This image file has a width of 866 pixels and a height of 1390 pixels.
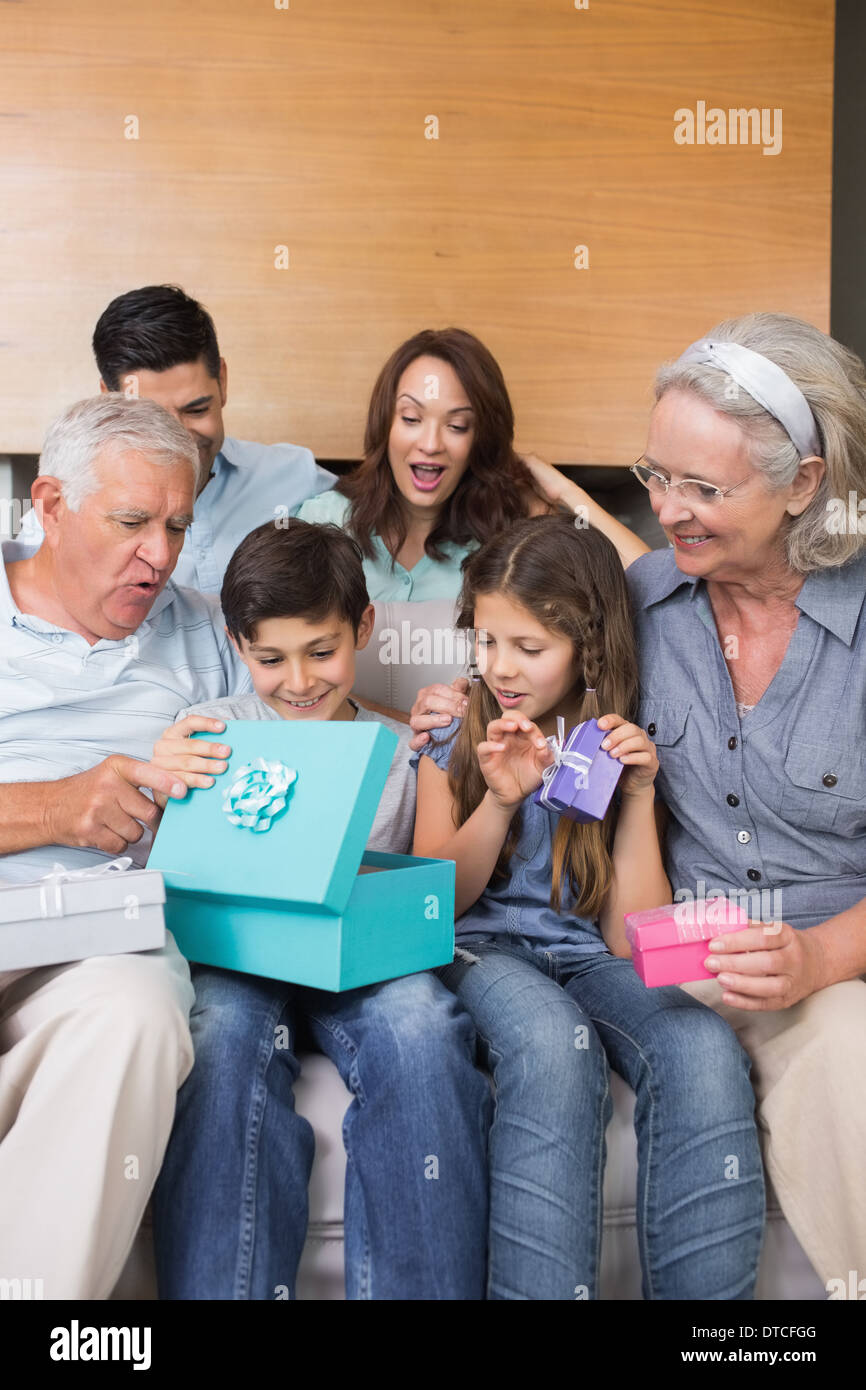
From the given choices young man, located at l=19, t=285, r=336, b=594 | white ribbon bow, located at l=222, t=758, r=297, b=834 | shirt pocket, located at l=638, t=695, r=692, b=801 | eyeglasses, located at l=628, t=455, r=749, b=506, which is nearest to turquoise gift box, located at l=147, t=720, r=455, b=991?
white ribbon bow, located at l=222, t=758, r=297, b=834

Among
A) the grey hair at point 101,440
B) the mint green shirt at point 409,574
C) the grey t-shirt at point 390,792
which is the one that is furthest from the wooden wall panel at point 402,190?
the grey t-shirt at point 390,792

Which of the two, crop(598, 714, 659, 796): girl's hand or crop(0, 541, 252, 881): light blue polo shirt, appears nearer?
crop(598, 714, 659, 796): girl's hand

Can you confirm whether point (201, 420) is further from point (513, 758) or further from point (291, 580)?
point (513, 758)

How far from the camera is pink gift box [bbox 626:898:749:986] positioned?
4.23 ft

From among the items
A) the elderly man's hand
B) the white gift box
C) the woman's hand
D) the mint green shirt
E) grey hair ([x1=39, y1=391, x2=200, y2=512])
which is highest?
grey hair ([x1=39, y1=391, x2=200, y2=512])

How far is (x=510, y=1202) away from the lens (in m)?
1.24

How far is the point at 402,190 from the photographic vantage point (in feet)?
8.80

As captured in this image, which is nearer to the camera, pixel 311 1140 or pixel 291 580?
pixel 311 1140

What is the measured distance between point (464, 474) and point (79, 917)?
1.45 m

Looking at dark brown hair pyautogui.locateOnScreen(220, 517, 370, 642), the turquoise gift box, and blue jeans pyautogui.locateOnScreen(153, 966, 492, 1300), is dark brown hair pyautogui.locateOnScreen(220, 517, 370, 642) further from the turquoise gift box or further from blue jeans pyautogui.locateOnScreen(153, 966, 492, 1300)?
blue jeans pyautogui.locateOnScreen(153, 966, 492, 1300)

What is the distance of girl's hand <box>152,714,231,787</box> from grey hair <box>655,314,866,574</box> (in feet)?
2.47

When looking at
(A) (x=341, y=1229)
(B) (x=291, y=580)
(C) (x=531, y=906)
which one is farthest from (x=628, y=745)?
(A) (x=341, y=1229)

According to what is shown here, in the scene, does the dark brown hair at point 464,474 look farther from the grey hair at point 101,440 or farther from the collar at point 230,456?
the grey hair at point 101,440

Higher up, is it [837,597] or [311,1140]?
[837,597]
